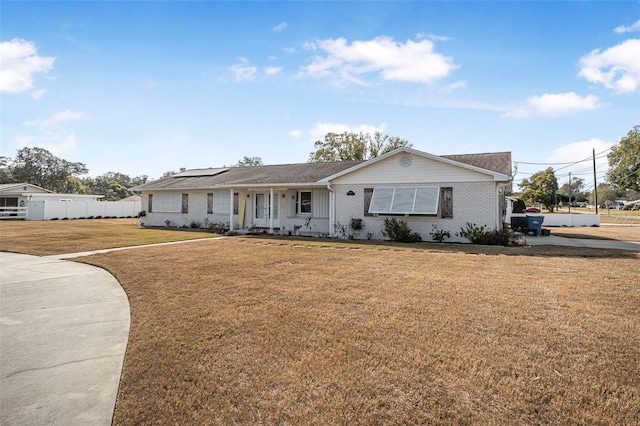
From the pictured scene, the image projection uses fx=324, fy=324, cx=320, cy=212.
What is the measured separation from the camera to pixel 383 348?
3.50 meters

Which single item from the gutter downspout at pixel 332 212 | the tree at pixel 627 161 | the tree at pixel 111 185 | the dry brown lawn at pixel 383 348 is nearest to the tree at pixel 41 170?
the tree at pixel 111 185

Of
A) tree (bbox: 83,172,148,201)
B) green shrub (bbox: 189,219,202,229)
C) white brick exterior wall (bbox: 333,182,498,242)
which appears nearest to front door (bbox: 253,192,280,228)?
green shrub (bbox: 189,219,202,229)

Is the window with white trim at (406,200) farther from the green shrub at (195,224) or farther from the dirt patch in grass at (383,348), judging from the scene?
the green shrub at (195,224)

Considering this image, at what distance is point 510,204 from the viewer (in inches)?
928

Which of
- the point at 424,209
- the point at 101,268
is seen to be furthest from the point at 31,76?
the point at 424,209

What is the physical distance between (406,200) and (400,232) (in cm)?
140

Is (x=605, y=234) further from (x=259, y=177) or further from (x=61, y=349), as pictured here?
(x=61, y=349)

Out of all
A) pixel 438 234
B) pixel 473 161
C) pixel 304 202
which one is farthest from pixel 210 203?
pixel 473 161

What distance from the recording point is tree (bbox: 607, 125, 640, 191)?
45.9 meters

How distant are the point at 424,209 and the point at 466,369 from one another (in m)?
10.8

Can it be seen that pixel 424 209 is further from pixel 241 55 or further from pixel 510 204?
pixel 510 204

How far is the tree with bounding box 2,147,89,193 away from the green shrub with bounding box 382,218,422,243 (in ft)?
251

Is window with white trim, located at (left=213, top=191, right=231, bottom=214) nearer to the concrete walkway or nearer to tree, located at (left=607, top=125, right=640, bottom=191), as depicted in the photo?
the concrete walkway

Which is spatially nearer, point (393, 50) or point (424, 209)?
point (393, 50)
